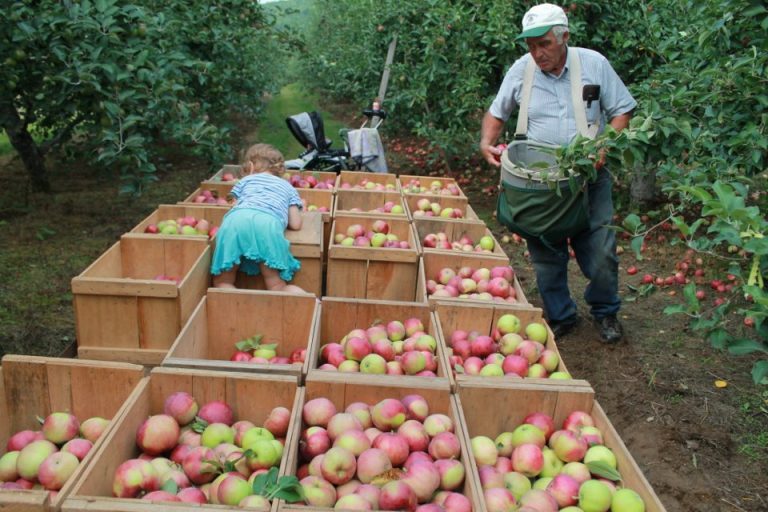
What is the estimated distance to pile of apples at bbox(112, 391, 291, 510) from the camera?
172 cm

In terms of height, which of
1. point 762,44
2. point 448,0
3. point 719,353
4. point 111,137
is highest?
point 448,0

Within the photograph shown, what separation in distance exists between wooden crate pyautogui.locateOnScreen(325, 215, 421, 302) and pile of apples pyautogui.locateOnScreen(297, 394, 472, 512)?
1.55 meters

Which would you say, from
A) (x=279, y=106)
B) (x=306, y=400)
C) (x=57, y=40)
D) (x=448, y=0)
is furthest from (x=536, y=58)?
(x=279, y=106)

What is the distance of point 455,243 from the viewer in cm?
422

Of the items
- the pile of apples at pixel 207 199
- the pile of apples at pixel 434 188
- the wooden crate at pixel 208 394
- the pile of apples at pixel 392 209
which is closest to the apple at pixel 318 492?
the wooden crate at pixel 208 394

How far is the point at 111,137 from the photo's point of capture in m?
4.16

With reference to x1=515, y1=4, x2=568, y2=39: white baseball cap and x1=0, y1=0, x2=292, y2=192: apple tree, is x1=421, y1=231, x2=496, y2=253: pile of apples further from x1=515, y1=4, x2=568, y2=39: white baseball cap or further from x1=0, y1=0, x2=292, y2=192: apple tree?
x1=0, y1=0, x2=292, y2=192: apple tree

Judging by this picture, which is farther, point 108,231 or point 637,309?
point 108,231

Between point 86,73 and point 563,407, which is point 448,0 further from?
point 563,407

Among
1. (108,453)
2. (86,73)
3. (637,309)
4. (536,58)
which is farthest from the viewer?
(637,309)

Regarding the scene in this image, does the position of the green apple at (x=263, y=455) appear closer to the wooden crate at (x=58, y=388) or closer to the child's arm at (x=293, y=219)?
the wooden crate at (x=58, y=388)

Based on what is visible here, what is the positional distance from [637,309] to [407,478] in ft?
11.9

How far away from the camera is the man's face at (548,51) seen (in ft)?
10.9

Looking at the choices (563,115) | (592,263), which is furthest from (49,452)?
(592,263)
